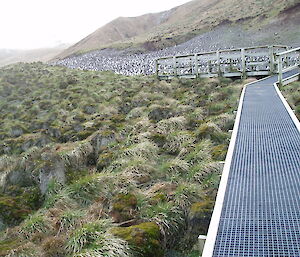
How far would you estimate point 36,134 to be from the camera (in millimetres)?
10500

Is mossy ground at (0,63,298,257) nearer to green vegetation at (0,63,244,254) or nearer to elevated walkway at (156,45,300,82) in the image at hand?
green vegetation at (0,63,244,254)

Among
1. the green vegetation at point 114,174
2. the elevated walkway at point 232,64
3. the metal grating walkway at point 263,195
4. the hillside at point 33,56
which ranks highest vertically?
the hillside at point 33,56

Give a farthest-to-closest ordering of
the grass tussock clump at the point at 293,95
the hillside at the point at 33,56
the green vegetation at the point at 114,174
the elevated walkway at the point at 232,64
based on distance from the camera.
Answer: the hillside at the point at 33,56, the elevated walkway at the point at 232,64, the grass tussock clump at the point at 293,95, the green vegetation at the point at 114,174

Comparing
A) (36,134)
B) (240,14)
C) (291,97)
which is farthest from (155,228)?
(240,14)

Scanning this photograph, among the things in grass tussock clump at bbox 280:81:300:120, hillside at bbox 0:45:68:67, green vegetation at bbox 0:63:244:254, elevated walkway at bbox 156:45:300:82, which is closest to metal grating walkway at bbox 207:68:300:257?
green vegetation at bbox 0:63:244:254

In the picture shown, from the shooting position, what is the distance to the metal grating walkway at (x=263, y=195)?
3.66m

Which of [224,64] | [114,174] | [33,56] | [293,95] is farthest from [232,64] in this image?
[33,56]

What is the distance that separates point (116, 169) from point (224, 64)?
1134cm

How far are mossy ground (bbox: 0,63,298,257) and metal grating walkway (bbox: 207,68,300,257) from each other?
773mm

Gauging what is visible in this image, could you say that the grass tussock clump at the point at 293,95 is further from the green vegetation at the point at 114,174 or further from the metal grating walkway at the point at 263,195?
the metal grating walkway at the point at 263,195

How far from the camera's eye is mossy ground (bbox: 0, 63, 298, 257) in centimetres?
506

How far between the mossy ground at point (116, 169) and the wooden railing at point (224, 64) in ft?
7.37

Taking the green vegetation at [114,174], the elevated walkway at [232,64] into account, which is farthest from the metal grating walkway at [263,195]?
the elevated walkway at [232,64]

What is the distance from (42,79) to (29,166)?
14476 millimetres
